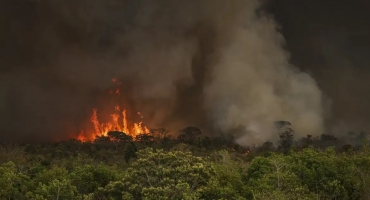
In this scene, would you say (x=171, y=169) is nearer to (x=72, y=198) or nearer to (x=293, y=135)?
(x=72, y=198)

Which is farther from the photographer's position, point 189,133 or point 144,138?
point 189,133

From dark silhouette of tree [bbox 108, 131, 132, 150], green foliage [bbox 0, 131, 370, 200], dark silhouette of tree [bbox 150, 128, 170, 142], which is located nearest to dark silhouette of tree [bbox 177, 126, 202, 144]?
dark silhouette of tree [bbox 150, 128, 170, 142]

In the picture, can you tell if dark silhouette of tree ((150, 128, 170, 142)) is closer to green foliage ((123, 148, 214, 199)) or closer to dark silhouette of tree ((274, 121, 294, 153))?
dark silhouette of tree ((274, 121, 294, 153))

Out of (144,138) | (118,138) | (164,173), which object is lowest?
(164,173)

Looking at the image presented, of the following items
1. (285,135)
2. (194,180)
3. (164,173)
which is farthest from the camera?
(285,135)

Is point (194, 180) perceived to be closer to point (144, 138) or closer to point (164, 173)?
point (164, 173)

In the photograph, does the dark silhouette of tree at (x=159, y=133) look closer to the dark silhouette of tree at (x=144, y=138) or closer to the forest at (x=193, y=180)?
the dark silhouette of tree at (x=144, y=138)

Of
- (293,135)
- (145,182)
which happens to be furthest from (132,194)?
(293,135)

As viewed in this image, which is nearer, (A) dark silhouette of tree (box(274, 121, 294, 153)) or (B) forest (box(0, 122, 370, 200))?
(B) forest (box(0, 122, 370, 200))

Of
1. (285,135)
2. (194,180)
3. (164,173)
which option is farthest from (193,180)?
(285,135)

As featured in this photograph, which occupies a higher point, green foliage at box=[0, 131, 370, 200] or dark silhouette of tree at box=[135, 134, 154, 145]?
dark silhouette of tree at box=[135, 134, 154, 145]

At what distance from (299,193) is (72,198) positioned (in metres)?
22.6

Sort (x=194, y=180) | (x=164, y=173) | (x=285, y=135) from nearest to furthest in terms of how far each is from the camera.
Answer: (x=164, y=173) → (x=194, y=180) → (x=285, y=135)

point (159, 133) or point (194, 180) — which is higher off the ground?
point (159, 133)
